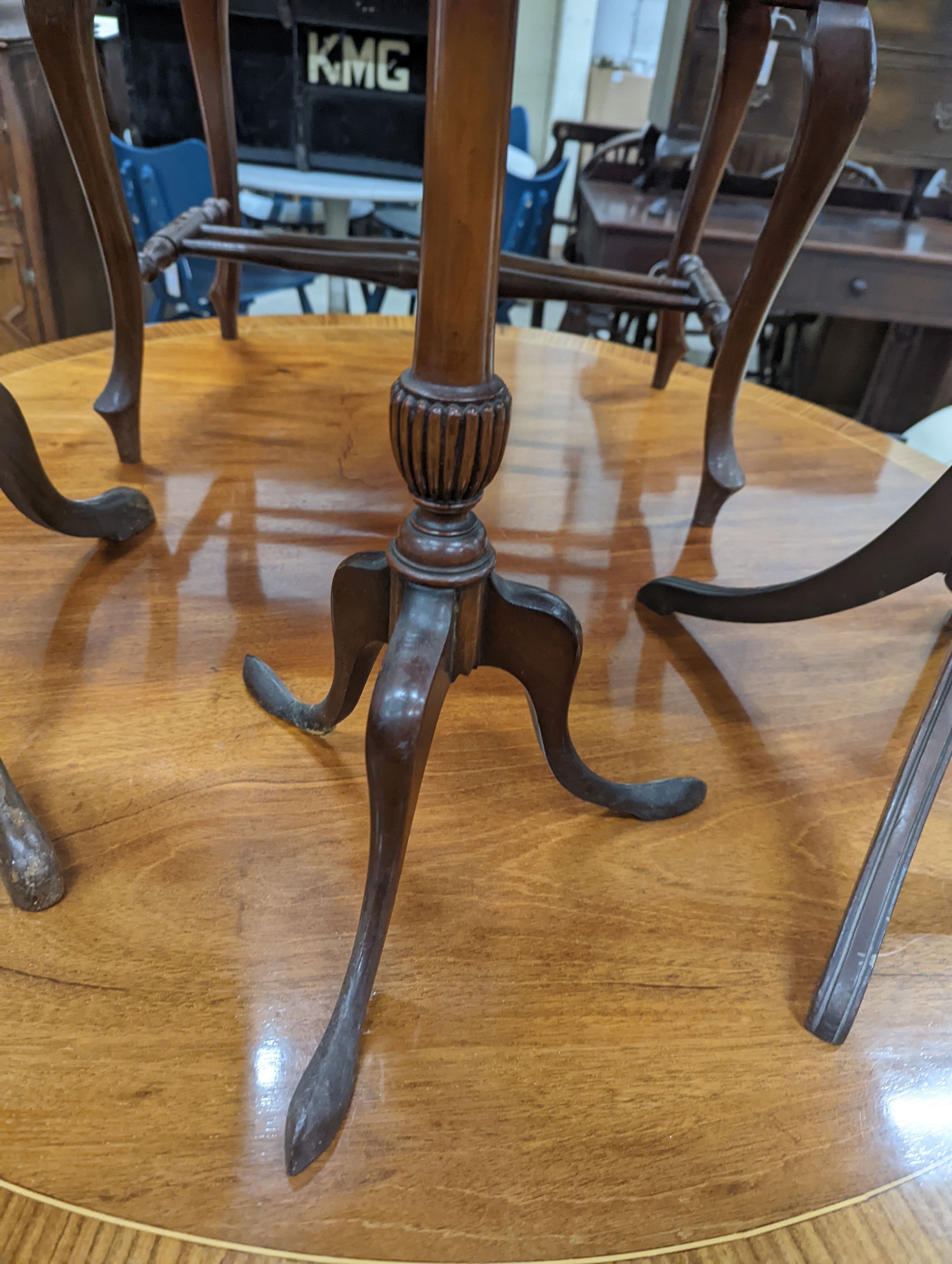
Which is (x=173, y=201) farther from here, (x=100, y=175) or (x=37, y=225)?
(x=100, y=175)

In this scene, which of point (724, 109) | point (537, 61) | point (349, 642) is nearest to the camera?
point (349, 642)

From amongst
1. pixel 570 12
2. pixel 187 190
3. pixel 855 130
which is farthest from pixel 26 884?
pixel 570 12

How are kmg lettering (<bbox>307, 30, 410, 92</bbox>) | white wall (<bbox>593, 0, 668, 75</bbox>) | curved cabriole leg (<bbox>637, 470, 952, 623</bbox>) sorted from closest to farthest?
curved cabriole leg (<bbox>637, 470, 952, 623</bbox>) < kmg lettering (<bbox>307, 30, 410, 92</bbox>) < white wall (<bbox>593, 0, 668, 75</bbox>)

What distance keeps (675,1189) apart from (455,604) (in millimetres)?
318

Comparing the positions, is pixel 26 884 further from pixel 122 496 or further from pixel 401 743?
pixel 122 496

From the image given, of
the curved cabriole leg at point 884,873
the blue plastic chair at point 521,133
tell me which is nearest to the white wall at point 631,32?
the blue plastic chair at point 521,133

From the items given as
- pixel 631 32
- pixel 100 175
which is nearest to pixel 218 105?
pixel 100 175

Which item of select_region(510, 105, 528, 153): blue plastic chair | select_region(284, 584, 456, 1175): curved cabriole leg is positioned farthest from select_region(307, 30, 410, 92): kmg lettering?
select_region(284, 584, 456, 1175): curved cabriole leg

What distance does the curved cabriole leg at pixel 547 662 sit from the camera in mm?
530

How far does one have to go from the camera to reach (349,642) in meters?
0.57

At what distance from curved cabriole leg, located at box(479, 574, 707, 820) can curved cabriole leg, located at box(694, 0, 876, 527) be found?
0.46 m

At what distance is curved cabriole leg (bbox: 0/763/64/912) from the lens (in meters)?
0.52

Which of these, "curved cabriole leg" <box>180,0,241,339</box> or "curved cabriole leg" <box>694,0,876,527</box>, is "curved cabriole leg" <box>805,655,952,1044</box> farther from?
"curved cabriole leg" <box>180,0,241,339</box>

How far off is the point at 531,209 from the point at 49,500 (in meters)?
1.67
